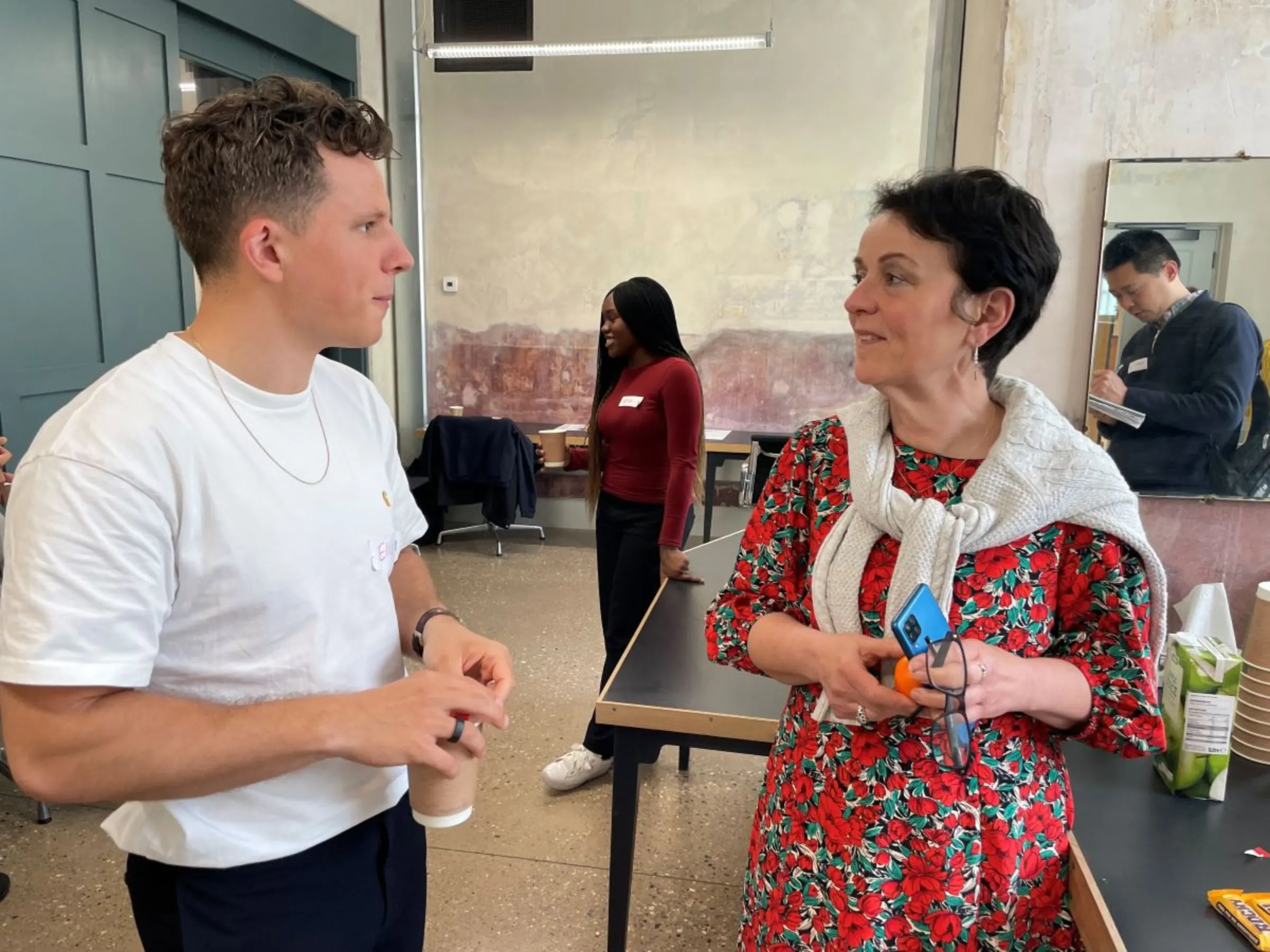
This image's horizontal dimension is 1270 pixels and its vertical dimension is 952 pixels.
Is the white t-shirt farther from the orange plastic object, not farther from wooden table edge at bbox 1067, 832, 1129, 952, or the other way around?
wooden table edge at bbox 1067, 832, 1129, 952

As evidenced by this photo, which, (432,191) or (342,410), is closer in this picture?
(342,410)

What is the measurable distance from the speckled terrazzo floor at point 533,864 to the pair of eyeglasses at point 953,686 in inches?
54.0

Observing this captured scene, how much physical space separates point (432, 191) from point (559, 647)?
12.1ft

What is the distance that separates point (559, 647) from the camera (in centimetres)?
379

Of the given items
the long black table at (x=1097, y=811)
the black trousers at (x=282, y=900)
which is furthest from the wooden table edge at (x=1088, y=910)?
the black trousers at (x=282, y=900)

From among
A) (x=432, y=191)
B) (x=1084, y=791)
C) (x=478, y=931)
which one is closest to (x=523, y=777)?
(x=478, y=931)

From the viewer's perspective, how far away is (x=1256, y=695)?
1.38 meters

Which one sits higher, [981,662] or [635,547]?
[981,662]

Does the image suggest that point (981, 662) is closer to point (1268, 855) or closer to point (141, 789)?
point (1268, 855)

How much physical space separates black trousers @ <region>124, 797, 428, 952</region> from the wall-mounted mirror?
1716 millimetres

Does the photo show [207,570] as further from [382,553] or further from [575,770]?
[575,770]

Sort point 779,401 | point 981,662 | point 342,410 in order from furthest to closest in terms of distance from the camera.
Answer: point 779,401, point 342,410, point 981,662

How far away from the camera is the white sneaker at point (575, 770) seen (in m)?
2.60

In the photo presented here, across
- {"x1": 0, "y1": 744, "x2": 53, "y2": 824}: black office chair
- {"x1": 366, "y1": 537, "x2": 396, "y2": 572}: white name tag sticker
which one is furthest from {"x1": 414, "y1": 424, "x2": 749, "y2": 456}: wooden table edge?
{"x1": 366, "y1": 537, "x2": 396, "y2": 572}: white name tag sticker
